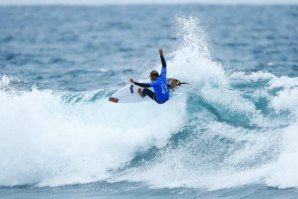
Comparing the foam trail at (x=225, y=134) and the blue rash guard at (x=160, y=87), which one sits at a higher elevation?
the blue rash guard at (x=160, y=87)

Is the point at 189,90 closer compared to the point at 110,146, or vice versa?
the point at 110,146

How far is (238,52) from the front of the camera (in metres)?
33.3

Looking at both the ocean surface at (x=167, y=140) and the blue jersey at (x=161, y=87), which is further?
the blue jersey at (x=161, y=87)

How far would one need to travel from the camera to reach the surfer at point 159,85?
14.8 m

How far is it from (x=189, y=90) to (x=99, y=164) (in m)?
3.75

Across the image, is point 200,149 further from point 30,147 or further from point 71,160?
point 30,147

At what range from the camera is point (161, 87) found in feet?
48.8

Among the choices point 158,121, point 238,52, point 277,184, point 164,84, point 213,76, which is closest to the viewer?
point 277,184

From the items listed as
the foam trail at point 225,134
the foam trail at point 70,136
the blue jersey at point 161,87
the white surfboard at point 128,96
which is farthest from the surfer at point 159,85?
the foam trail at point 225,134

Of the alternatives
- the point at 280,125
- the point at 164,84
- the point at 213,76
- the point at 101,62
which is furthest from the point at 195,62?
the point at 101,62

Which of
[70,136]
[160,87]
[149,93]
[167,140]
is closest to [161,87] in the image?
[160,87]

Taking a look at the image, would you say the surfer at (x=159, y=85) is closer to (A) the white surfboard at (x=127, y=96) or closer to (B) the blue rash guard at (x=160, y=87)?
(B) the blue rash guard at (x=160, y=87)

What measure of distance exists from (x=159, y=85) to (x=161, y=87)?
94 millimetres

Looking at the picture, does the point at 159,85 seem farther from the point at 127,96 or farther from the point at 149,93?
the point at 127,96
